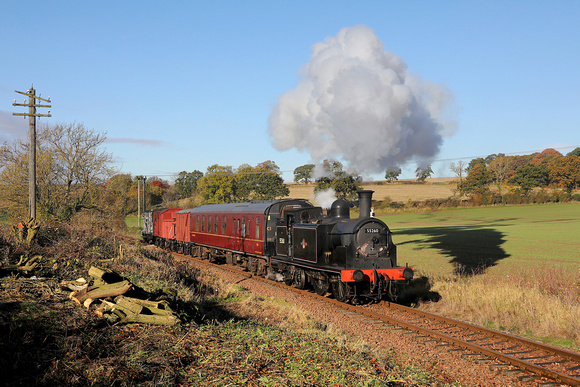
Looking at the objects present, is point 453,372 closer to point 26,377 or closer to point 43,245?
point 26,377

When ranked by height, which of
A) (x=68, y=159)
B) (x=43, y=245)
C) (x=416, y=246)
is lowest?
(x=416, y=246)

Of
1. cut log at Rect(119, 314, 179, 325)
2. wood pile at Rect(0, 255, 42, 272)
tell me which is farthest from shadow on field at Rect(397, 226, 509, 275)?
wood pile at Rect(0, 255, 42, 272)

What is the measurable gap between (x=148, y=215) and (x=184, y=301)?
111 feet

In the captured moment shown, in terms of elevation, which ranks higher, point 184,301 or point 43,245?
point 43,245

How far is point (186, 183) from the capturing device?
379ft

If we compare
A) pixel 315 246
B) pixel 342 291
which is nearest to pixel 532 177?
pixel 315 246

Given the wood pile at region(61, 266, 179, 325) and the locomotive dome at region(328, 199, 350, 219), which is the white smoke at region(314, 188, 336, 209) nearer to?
the locomotive dome at region(328, 199, 350, 219)

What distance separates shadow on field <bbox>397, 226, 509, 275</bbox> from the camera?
2304 cm

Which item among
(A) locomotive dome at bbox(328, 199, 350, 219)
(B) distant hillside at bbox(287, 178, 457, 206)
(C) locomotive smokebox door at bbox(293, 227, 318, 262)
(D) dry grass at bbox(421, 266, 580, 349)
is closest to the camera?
(D) dry grass at bbox(421, 266, 580, 349)

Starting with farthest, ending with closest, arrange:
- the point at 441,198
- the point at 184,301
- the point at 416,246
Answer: the point at 441,198 → the point at 416,246 → the point at 184,301

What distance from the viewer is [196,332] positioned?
8.17m

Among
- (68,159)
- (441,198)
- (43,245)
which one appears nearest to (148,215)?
(68,159)

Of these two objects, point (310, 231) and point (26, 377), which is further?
point (310, 231)

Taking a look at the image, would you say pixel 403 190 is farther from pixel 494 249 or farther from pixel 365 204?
pixel 365 204
